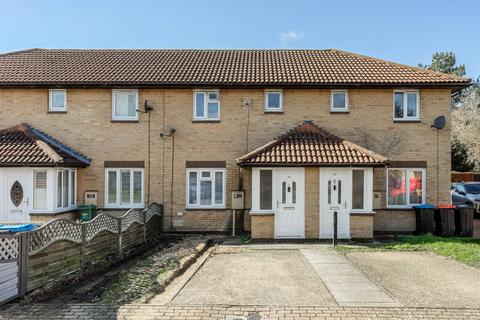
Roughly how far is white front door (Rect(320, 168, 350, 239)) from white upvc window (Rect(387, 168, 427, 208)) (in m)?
2.63

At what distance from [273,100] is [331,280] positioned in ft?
27.3

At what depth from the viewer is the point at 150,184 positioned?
14336 mm

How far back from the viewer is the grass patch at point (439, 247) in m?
9.92

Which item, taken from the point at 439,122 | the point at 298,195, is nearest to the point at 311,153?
the point at 298,195

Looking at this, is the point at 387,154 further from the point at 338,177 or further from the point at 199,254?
the point at 199,254

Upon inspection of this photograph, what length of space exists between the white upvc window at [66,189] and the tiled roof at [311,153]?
249 inches

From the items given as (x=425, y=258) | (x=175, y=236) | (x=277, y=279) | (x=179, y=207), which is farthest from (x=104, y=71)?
(x=425, y=258)

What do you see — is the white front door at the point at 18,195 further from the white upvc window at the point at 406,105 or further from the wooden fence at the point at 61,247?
the white upvc window at the point at 406,105

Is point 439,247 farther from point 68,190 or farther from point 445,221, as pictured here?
point 68,190

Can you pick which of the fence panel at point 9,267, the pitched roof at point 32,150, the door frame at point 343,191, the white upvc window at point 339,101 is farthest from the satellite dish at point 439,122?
the fence panel at point 9,267

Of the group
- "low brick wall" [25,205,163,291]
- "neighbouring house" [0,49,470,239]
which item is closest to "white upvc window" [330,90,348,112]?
"neighbouring house" [0,49,470,239]

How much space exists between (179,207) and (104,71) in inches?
246

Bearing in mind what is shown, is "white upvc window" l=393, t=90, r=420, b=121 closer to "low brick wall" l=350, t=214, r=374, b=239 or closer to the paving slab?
"low brick wall" l=350, t=214, r=374, b=239

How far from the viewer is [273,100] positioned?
14500mm
